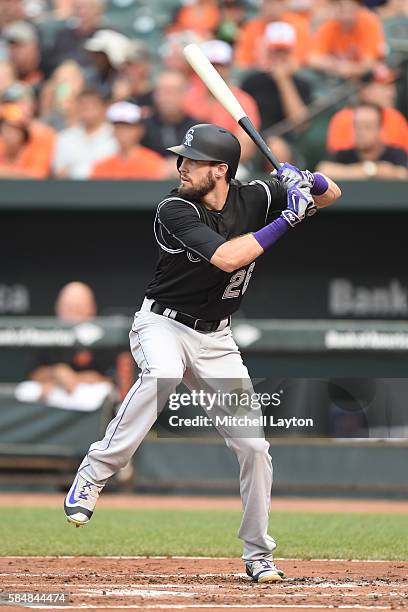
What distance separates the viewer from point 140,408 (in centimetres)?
514

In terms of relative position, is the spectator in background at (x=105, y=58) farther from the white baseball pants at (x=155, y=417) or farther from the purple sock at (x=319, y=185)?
the white baseball pants at (x=155, y=417)

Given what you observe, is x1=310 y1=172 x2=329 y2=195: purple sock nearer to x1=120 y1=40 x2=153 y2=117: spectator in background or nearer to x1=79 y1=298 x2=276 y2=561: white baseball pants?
x1=79 y1=298 x2=276 y2=561: white baseball pants

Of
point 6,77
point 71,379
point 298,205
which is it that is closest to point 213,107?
point 6,77

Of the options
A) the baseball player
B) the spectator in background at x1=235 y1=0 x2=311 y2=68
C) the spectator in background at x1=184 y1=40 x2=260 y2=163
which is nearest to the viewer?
the baseball player

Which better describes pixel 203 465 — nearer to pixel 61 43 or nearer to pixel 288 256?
pixel 288 256

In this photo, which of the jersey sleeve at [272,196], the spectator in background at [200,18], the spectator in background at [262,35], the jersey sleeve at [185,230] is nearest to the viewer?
the jersey sleeve at [185,230]

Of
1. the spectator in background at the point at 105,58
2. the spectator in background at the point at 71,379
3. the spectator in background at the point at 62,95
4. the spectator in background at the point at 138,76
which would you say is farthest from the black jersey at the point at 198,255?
the spectator in background at the point at 105,58

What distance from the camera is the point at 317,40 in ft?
38.8

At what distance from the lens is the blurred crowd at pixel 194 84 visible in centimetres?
1062

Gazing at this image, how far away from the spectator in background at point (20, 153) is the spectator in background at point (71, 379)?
181cm

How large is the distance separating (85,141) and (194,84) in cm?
130

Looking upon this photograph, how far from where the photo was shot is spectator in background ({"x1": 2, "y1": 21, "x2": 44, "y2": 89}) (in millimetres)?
12641

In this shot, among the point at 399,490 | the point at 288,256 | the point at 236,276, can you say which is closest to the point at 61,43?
the point at 288,256

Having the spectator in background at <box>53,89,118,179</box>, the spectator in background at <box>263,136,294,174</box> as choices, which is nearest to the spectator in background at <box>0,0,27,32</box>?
the spectator in background at <box>53,89,118,179</box>
